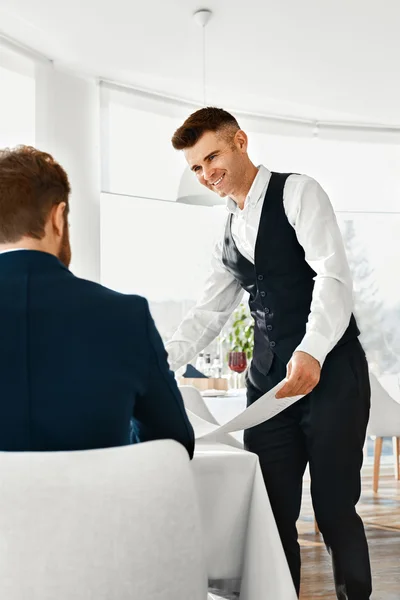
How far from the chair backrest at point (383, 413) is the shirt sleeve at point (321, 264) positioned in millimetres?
2716

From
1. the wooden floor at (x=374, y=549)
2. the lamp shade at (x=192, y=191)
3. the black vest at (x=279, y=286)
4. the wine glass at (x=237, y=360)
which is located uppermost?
the lamp shade at (x=192, y=191)

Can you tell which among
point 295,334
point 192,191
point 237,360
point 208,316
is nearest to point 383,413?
point 237,360

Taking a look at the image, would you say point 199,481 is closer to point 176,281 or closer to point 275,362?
point 275,362

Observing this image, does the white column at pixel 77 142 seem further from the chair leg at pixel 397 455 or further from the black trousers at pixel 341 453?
the black trousers at pixel 341 453

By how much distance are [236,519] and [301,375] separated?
37 cm

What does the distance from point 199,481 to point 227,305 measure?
0.87 meters

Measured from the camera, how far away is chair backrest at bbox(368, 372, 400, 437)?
434cm

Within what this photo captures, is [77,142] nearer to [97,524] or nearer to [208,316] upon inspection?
[208,316]

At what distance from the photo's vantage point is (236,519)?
134 cm

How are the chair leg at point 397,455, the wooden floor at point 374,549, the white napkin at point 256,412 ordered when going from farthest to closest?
1. the chair leg at point 397,455
2. the wooden floor at point 374,549
3. the white napkin at point 256,412

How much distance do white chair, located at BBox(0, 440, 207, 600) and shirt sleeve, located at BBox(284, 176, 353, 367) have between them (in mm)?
791

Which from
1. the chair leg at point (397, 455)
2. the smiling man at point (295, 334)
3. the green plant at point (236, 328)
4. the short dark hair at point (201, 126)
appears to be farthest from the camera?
the green plant at point (236, 328)

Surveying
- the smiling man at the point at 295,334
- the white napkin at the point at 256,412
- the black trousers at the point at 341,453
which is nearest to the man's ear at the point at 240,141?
the smiling man at the point at 295,334

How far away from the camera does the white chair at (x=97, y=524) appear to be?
81cm
